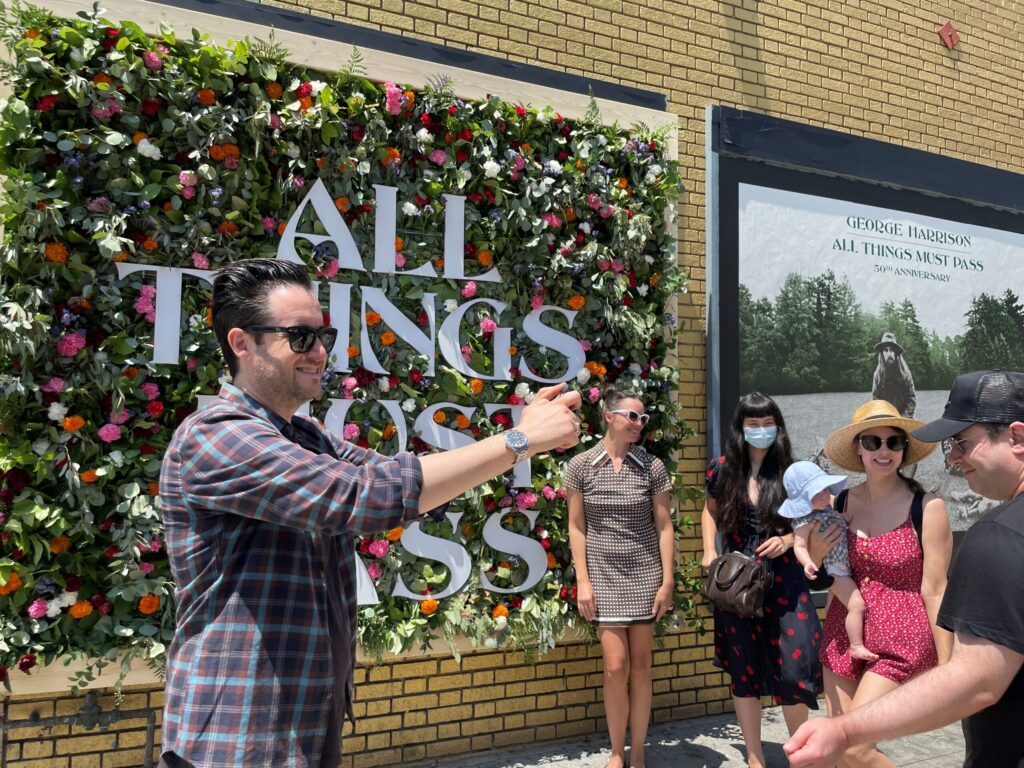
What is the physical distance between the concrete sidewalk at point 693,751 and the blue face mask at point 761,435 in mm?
1831

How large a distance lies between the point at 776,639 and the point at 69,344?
383cm

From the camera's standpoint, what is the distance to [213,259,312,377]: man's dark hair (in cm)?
209

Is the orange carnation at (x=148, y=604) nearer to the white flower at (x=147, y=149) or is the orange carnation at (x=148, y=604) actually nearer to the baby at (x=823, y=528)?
the white flower at (x=147, y=149)

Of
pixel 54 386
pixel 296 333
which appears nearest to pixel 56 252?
pixel 54 386

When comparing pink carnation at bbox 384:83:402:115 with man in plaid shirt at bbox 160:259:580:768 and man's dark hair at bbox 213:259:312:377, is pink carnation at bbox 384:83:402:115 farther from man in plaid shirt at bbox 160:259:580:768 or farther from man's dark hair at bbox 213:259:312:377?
man in plaid shirt at bbox 160:259:580:768

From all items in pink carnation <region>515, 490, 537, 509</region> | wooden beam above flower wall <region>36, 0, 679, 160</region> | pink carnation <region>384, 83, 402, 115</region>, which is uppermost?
wooden beam above flower wall <region>36, 0, 679, 160</region>

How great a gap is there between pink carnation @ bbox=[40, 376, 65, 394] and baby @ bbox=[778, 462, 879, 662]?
342 centimetres

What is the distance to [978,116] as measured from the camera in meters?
7.53

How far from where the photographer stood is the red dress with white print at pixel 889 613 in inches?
142

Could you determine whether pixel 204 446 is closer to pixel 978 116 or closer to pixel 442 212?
pixel 442 212

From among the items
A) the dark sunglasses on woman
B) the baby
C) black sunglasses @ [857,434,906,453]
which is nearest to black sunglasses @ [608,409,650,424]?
the dark sunglasses on woman

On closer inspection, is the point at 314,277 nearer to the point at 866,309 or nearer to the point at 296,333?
the point at 296,333

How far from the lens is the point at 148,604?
3.97m

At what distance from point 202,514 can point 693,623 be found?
4306mm
